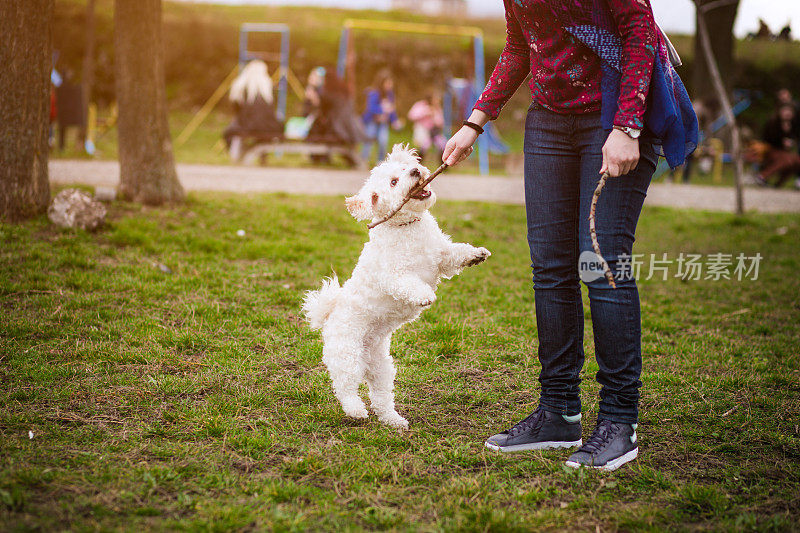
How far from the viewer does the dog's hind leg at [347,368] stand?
10.3 ft

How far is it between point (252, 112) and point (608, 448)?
12.6m

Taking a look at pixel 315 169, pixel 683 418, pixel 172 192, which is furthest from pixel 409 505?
pixel 315 169

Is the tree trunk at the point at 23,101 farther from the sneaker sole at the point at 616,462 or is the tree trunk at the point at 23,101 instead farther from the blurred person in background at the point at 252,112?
the blurred person in background at the point at 252,112

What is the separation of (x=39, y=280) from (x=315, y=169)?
921 centimetres

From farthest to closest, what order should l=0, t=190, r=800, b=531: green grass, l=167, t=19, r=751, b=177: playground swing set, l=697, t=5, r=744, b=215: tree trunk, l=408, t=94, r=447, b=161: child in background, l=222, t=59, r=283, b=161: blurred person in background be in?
l=408, t=94, r=447, b=161: child in background → l=222, t=59, r=283, b=161: blurred person in background → l=167, t=19, r=751, b=177: playground swing set → l=697, t=5, r=744, b=215: tree trunk → l=0, t=190, r=800, b=531: green grass

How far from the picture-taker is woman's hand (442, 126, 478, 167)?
9.64ft

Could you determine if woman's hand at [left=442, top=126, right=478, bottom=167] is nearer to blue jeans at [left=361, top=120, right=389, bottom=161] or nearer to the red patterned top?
the red patterned top

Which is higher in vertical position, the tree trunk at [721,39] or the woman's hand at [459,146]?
the tree trunk at [721,39]

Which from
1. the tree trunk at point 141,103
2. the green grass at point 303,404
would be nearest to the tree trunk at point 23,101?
the green grass at point 303,404

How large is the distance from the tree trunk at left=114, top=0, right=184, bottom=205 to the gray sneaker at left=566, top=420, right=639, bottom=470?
5.59 metres

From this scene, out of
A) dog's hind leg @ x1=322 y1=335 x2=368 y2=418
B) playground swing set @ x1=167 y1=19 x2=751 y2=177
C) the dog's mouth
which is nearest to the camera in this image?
the dog's mouth

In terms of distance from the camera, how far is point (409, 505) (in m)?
2.49

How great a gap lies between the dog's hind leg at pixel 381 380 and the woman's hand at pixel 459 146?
0.89m

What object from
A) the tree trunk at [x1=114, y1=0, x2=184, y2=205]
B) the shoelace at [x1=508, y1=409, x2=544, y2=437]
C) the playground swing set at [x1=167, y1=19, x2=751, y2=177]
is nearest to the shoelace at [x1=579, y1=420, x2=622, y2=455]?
the shoelace at [x1=508, y1=409, x2=544, y2=437]
